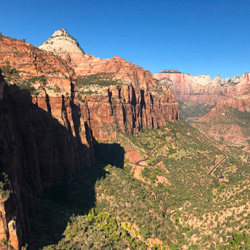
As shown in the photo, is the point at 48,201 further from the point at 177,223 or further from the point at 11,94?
the point at 177,223

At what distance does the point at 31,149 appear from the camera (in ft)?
173

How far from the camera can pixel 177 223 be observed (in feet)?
229

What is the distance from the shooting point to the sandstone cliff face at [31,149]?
35.6 m

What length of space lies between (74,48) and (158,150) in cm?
10359

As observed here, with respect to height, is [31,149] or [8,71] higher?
[8,71]

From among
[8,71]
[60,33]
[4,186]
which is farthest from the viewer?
[60,33]

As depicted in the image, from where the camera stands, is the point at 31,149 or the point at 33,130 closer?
the point at 31,149

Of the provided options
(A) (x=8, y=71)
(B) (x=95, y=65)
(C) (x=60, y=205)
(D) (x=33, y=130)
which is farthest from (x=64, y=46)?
(C) (x=60, y=205)

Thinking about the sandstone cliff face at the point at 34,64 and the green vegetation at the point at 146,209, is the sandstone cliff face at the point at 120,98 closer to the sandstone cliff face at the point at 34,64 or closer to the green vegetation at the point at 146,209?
the green vegetation at the point at 146,209

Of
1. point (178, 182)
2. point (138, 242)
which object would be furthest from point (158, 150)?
point (138, 242)

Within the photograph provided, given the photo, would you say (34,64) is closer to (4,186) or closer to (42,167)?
(42,167)

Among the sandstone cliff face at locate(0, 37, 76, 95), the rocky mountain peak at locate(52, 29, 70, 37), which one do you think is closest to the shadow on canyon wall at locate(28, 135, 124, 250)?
the sandstone cliff face at locate(0, 37, 76, 95)

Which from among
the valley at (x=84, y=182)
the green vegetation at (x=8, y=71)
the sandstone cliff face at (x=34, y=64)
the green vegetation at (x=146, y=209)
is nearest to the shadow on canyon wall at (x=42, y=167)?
the valley at (x=84, y=182)

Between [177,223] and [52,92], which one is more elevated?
[52,92]
